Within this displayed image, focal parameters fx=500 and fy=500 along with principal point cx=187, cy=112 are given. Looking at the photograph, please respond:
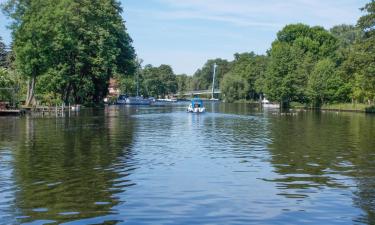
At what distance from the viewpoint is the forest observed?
73375 mm

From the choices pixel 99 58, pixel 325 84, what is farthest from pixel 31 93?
pixel 325 84

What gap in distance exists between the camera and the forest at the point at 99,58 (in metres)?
73.4

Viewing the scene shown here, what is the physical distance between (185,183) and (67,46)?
221 ft

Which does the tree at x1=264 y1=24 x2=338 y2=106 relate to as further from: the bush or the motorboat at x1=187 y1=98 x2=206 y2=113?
the motorboat at x1=187 y1=98 x2=206 y2=113

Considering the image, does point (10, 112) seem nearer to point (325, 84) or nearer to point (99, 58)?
point (99, 58)

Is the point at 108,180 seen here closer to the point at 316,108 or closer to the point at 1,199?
the point at 1,199

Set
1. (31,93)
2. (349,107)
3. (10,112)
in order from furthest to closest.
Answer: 1. (349,107)
2. (31,93)
3. (10,112)

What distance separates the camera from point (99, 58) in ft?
301

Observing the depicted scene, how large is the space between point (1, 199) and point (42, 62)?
200 ft

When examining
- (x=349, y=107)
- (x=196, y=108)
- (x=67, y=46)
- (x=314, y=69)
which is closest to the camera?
(x=67, y=46)

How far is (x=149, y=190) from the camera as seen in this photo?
17.4 m

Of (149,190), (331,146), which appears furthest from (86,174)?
(331,146)

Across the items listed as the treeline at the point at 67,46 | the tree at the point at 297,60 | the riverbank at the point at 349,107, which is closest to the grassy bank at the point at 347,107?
the riverbank at the point at 349,107

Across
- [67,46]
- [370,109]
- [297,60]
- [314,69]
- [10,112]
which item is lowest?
[10,112]
